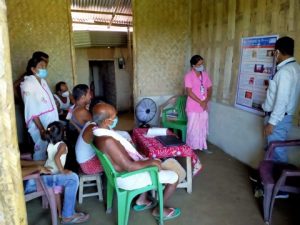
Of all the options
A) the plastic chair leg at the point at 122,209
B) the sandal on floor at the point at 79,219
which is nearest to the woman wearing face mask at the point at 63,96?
the sandal on floor at the point at 79,219

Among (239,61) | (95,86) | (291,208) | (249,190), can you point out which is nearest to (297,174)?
(291,208)

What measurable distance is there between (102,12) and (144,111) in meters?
3.04

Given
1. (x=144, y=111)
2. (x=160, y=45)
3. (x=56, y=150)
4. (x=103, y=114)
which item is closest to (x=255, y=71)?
(x=144, y=111)

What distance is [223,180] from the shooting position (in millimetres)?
3115

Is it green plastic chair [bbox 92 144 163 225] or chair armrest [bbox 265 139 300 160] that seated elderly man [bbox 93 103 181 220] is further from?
chair armrest [bbox 265 139 300 160]

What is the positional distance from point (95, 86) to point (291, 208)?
27.4ft

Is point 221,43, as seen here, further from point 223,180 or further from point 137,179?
point 137,179

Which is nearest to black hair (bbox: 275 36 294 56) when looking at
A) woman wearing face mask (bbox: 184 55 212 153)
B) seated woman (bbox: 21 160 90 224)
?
woman wearing face mask (bbox: 184 55 212 153)

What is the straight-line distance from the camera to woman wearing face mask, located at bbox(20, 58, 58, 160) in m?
2.78

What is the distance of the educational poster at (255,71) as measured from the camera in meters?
3.05

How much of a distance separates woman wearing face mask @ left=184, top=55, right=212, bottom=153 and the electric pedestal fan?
65 cm

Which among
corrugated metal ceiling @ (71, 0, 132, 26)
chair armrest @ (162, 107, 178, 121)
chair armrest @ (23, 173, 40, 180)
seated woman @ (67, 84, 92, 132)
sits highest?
corrugated metal ceiling @ (71, 0, 132, 26)

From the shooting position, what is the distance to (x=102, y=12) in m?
5.82

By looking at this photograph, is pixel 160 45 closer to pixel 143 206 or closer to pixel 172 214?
pixel 143 206
